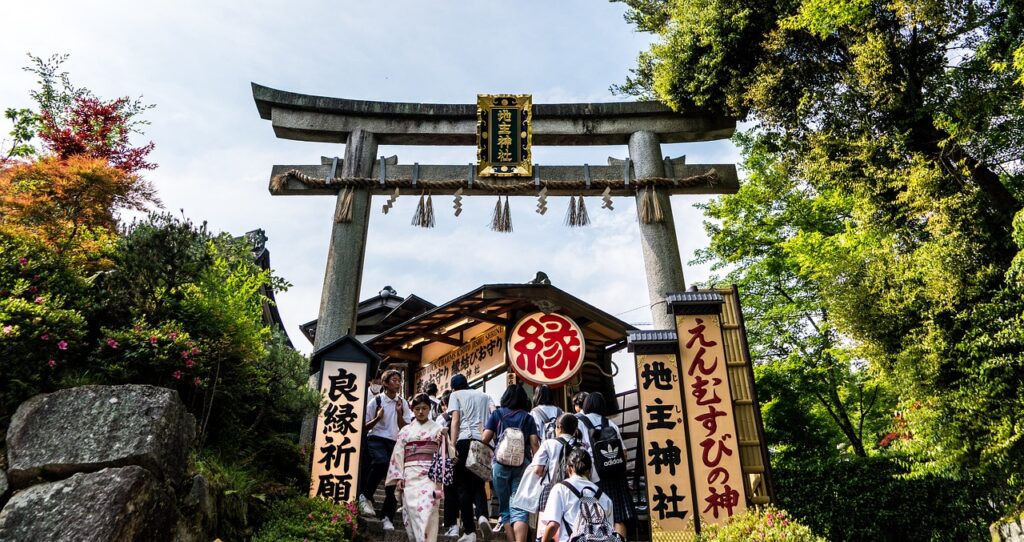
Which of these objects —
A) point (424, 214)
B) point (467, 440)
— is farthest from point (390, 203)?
point (467, 440)

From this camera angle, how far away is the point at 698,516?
7.15m

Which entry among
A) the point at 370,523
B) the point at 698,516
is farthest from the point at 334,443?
the point at 698,516

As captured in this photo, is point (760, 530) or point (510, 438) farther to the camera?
point (510, 438)

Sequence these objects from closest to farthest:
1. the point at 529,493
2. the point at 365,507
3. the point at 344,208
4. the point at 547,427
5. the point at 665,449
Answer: the point at 529,493 → the point at 665,449 → the point at 547,427 → the point at 365,507 → the point at 344,208

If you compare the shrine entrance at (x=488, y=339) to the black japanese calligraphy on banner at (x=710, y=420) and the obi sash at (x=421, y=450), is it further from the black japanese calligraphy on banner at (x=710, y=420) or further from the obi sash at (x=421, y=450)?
the obi sash at (x=421, y=450)

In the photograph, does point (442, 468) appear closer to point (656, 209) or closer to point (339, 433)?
point (339, 433)

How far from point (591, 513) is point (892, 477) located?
9252 mm

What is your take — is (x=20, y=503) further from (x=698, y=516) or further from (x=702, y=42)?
(x=702, y=42)

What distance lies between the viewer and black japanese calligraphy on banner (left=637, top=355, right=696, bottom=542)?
7145mm

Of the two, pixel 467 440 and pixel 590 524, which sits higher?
pixel 467 440

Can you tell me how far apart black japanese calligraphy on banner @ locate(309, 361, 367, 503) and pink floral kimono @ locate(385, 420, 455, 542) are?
32.6 inches

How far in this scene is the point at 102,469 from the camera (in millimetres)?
5172

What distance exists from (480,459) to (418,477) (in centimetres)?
89

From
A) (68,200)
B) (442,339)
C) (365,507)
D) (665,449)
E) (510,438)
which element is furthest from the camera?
(442,339)
